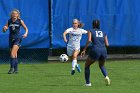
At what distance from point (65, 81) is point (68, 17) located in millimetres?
6830

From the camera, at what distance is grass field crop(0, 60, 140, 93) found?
1177 cm

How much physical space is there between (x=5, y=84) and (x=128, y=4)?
9.01 meters

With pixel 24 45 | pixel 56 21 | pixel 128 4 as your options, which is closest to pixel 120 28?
pixel 128 4

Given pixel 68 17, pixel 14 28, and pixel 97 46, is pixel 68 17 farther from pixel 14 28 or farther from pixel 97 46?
pixel 97 46

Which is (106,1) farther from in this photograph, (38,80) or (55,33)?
(38,80)

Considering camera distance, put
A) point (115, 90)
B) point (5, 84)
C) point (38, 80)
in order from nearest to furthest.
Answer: point (115, 90), point (5, 84), point (38, 80)

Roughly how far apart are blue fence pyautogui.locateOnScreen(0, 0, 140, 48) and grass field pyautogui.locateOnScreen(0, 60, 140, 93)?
1.90 m

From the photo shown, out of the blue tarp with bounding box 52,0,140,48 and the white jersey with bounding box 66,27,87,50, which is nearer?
the white jersey with bounding box 66,27,87,50

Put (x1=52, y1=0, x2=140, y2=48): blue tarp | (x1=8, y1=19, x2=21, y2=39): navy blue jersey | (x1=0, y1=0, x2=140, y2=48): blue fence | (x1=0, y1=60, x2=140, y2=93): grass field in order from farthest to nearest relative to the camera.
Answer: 1. (x1=52, y1=0, x2=140, y2=48): blue tarp
2. (x1=0, y1=0, x2=140, y2=48): blue fence
3. (x1=8, y1=19, x2=21, y2=39): navy blue jersey
4. (x1=0, y1=60, x2=140, y2=93): grass field

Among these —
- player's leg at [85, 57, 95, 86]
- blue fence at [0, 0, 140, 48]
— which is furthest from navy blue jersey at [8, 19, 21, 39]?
blue fence at [0, 0, 140, 48]

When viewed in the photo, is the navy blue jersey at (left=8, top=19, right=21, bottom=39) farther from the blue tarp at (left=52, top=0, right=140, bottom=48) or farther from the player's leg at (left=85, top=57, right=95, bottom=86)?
the blue tarp at (left=52, top=0, right=140, bottom=48)

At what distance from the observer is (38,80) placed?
13984mm

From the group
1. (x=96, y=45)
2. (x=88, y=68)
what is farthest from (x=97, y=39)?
(x=88, y=68)

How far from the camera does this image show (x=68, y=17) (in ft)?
66.3
